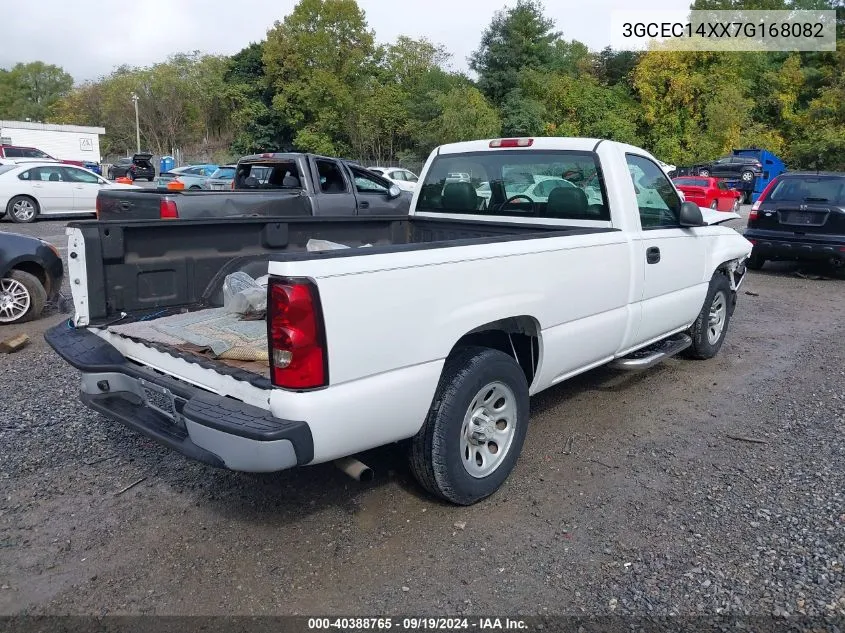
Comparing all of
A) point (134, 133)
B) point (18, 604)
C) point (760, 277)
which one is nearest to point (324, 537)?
point (18, 604)

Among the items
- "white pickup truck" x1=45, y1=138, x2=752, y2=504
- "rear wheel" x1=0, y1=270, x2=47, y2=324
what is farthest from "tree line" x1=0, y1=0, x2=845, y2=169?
"white pickup truck" x1=45, y1=138, x2=752, y2=504

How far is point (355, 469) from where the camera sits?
3074 millimetres

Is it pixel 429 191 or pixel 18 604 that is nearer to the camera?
pixel 18 604

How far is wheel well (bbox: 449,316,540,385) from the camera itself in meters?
3.73

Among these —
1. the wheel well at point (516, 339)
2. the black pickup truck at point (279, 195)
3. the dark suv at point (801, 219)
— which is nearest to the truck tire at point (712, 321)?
the wheel well at point (516, 339)

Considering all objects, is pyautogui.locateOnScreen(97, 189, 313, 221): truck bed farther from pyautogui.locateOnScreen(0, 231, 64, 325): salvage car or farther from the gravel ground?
the gravel ground

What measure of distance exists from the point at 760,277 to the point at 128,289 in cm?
1060

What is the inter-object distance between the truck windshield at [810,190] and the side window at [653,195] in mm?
6868

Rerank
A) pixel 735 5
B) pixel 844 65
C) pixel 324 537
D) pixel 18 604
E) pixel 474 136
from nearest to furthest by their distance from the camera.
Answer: pixel 18 604
pixel 324 537
pixel 474 136
pixel 844 65
pixel 735 5

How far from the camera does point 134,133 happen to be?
66125 mm

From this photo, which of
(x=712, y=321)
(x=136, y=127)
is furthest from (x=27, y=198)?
(x=136, y=127)

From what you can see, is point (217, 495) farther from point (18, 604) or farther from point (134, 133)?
point (134, 133)

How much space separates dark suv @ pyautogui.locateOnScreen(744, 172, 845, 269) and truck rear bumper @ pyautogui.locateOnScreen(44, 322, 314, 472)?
10.3 meters

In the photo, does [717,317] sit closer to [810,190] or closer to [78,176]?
[810,190]
